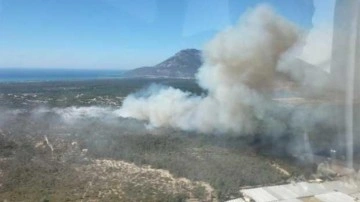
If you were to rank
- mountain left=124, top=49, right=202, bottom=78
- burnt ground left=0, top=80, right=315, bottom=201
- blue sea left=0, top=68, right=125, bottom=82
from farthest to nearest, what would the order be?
blue sea left=0, top=68, right=125, bottom=82
mountain left=124, top=49, right=202, bottom=78
burnt ground left=0, top=80, right=315, bottom=201

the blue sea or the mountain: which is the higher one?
the mountain

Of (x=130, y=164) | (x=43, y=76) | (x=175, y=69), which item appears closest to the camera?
(x=130, y=164)

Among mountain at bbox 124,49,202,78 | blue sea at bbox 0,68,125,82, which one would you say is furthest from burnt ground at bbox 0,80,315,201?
blue sea at bbox 0,68,125,82

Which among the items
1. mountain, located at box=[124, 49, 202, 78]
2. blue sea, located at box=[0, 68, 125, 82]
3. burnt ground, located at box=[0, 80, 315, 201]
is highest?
mountain, located at box=[124, 49, 202, 78]

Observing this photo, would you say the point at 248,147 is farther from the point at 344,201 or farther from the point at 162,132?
the point at 344,201

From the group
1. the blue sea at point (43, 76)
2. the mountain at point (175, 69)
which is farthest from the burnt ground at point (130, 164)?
the blue sea at point (43, 76)

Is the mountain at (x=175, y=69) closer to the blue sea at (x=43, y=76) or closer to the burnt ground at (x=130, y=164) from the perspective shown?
the blue sea at (x=43, y=76)

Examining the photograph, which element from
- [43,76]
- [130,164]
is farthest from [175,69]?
[130,164]

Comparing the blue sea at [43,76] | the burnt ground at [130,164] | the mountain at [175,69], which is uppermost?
the mountain at [175,69]

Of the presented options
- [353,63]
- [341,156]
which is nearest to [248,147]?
[341,156]

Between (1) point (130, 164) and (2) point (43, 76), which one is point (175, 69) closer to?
(2) point (43, 76)

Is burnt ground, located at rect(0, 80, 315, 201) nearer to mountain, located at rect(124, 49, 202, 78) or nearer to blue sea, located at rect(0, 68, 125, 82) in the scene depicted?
mountain, located at rect(124, 49, 202, 78)
